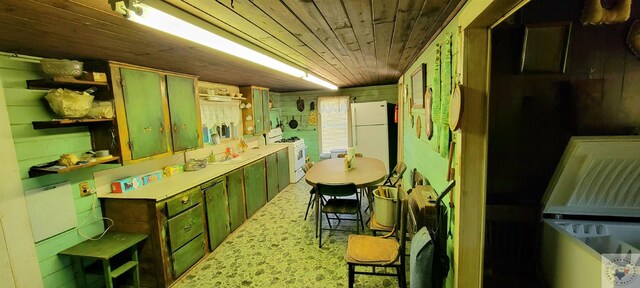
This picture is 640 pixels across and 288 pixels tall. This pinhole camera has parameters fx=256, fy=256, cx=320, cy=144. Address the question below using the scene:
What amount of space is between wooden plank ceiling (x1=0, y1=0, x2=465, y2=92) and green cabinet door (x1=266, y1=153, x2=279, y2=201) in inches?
100

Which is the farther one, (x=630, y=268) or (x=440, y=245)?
(x=440, y=245)

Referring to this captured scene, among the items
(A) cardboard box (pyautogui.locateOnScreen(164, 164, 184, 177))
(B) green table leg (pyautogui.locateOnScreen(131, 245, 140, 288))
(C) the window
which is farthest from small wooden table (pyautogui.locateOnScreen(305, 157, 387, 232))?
(C) the window

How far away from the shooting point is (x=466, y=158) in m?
1.47

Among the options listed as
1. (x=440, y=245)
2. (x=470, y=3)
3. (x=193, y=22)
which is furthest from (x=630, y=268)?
(x=193, y=22)

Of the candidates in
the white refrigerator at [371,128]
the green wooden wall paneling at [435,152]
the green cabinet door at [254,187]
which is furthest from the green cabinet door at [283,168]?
the green wooden wall paneling at [435,152]

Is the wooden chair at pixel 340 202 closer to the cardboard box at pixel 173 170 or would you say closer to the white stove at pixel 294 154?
the cardboard box at pixel 173 170

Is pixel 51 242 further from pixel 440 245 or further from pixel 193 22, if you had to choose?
pixel 440 245

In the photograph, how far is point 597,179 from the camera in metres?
1.67

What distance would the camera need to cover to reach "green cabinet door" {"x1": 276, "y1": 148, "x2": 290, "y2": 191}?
524 centimetres

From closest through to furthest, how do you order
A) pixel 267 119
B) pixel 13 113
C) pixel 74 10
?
pixel 74 10 → pixel 13 113 → pixel 267 119

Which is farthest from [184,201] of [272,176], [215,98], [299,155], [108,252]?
[299,155]

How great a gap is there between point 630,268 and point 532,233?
614 mm

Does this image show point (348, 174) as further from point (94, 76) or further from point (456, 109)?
point (94, 76)

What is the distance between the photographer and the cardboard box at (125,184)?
253 centimetres
